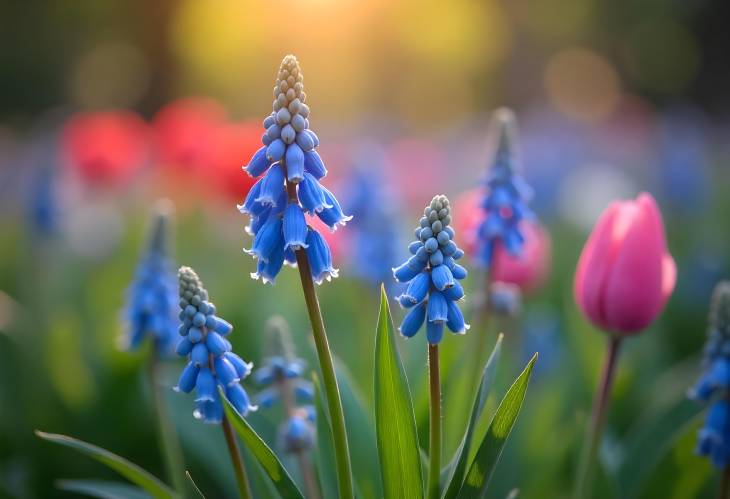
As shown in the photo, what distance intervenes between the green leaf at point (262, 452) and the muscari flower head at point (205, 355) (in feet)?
0.18

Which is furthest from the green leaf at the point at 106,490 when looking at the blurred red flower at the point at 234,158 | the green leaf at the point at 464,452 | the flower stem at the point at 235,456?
the blurred red flower at the point at 234,158

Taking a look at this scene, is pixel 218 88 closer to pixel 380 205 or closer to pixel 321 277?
pixel 380 205

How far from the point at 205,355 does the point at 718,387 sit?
1.15 meters

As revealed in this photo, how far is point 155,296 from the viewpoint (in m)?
1.98

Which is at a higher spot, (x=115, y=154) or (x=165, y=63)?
(x=165, y=63)

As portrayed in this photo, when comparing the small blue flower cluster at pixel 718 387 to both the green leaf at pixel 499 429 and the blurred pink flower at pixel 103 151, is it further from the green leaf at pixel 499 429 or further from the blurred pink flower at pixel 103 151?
the blurred pink flower at pixel 103 151

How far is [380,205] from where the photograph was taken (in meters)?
3.16

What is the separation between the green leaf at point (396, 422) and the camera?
4.70ft

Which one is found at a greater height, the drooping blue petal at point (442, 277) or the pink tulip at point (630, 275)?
the pink tulip at point (630, 275)

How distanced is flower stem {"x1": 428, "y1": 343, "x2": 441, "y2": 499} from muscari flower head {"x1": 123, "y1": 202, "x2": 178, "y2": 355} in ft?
2.89

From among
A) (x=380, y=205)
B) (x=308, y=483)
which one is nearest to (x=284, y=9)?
(x=380, y=205)

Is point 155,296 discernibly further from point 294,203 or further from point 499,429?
point 499,429

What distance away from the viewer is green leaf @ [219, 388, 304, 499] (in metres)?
1.33

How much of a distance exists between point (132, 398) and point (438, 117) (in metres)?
13.4
